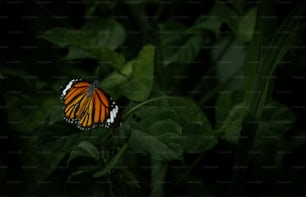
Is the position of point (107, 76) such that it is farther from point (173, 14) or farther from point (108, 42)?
point (173, 14)

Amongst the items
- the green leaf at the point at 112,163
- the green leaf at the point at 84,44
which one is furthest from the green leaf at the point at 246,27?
the green leaf at the point at 112,163

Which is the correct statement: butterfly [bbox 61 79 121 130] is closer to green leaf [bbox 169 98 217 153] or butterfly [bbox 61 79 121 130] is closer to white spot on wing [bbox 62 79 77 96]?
white spot on wing [bbox 62 79 77 96]

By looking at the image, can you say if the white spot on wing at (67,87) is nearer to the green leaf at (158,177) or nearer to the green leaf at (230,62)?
the green leaf at (158,177)

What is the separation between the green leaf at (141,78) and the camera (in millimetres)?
691

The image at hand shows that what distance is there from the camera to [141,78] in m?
0.71

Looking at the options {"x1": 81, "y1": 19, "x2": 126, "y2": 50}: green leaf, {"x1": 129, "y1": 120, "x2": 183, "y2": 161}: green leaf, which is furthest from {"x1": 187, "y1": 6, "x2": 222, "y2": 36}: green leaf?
{"x1": 129, "y1": 120, "x2": 183, "y2": 161}: green leaf

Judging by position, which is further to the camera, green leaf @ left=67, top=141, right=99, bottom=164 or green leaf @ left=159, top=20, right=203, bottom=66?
green leaf @ left=159, top=20, right=203, bottom=66

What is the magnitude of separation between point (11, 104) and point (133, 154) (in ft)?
0.73

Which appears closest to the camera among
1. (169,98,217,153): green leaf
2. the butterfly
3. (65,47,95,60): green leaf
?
the butterfly

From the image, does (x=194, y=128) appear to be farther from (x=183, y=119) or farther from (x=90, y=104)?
(x=90, y=104)

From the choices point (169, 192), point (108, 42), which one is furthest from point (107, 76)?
point (169, 192)

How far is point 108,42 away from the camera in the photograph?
84 centimetres

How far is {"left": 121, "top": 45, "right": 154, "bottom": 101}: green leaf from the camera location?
0.69 metres

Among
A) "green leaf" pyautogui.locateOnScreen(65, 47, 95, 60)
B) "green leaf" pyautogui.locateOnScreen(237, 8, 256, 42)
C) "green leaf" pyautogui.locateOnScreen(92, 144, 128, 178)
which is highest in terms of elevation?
"green leaf" pyautogui.locateOnScreen(237, 8, 256, 42)
